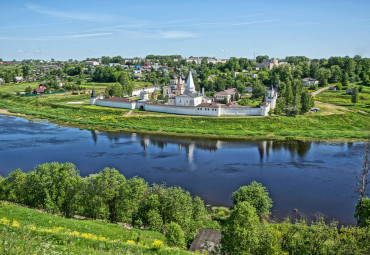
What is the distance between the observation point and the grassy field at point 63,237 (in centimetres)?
816

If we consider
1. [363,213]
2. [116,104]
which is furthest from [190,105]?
[363,213]

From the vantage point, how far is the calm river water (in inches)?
789

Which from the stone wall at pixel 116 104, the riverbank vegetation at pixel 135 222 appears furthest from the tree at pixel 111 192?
the stone wall at pixel 116 104

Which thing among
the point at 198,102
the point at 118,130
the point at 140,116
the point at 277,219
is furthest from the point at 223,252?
the point at 198,102

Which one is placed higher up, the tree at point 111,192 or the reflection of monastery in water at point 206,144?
the tree at point 111,192

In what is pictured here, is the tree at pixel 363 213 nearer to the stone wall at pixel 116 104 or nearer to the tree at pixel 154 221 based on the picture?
the tree at pixel 154 221

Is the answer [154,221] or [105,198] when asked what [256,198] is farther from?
[105,198]

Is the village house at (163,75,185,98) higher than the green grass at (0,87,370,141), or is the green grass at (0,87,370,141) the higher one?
the village house at (163,75,185,98)

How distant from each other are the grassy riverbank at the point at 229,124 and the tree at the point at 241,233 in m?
23.9

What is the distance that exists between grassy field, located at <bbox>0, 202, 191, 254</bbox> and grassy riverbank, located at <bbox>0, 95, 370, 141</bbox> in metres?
23.9

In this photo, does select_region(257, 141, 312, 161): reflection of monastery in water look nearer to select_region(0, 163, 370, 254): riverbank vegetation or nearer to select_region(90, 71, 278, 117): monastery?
select_region(90, 71, 278, 117): monastery

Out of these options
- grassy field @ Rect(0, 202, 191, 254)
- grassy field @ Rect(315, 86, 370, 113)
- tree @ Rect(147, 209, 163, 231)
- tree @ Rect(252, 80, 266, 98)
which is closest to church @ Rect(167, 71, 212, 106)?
tree @ Rect(252, 80, 266, 98)

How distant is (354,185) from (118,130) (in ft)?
88.5

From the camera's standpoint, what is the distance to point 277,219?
17.1m
